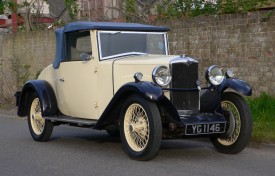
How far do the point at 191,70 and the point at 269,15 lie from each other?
4629 mm

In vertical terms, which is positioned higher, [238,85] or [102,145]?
[238,85]

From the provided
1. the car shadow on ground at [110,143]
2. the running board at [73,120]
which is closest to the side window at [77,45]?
the running board at [73,120]

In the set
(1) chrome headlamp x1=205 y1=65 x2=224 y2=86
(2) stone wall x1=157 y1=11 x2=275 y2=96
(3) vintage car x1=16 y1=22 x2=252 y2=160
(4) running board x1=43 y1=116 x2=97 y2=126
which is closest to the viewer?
(3) vintage car x1=16 y1=22 x2=252 y2=160

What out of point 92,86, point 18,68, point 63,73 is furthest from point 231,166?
point 18,68

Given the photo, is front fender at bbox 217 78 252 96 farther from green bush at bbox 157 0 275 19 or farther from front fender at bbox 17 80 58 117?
→ green bush at bbox 157 0 275 19

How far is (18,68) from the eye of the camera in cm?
1962

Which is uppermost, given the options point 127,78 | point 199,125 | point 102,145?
point 127,78

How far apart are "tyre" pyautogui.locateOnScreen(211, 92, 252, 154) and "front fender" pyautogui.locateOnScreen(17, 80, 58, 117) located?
2890 mm

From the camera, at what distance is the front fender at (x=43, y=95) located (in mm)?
9836

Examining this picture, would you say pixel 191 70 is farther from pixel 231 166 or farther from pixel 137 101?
pixel 231 166

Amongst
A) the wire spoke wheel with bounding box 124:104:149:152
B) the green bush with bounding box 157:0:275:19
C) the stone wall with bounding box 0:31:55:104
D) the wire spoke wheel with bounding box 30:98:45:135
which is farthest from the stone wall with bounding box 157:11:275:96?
→ the stone wall with bounding box 0:31:55:104

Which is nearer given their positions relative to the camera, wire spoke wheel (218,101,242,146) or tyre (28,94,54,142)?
wire spoke wheel (218,101,242,146)

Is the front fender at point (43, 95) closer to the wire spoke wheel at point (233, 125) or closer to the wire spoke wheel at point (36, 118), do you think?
the wire spoke wheel at point (36, 118)

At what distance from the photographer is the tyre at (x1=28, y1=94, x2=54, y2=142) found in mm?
10125
